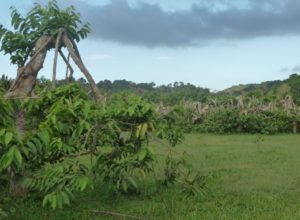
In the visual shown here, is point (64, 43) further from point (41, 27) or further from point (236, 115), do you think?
point (236, 115)

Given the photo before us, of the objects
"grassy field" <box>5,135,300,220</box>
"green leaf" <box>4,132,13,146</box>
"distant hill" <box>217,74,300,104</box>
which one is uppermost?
"distant hill" <box>217,74,300,104</box>

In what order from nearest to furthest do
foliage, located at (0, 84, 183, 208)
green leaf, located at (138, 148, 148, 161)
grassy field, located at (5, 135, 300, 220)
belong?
1. foliage, located at (0, 84, 183, 208)
2. green leaf, located at (138, 148, 148, 161)
3. grassy field, located at (5, 135, 300, 220)

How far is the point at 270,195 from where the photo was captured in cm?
610

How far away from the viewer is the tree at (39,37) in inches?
228

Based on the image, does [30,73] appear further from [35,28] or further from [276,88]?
[276,88]

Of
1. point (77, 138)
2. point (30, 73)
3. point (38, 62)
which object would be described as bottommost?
point (77, 138)

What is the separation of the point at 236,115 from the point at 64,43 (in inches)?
480

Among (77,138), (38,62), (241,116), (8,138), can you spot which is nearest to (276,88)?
(241,116)

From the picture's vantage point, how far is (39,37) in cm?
615

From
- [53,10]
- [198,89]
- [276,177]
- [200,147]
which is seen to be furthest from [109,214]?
[198,89]

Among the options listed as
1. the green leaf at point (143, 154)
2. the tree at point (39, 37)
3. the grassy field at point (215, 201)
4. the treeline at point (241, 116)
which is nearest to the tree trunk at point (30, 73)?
the tree at point (39, 37)

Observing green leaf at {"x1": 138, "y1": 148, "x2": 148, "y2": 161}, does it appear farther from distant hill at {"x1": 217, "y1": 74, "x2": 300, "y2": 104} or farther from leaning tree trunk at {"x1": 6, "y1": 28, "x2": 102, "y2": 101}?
distant hill at {"x1": 217, "y1": 74, "x2": 300, "y2": 104}

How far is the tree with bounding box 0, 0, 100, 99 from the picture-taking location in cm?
580

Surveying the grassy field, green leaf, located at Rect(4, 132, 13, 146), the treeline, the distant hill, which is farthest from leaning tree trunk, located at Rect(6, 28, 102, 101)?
the distant hill
